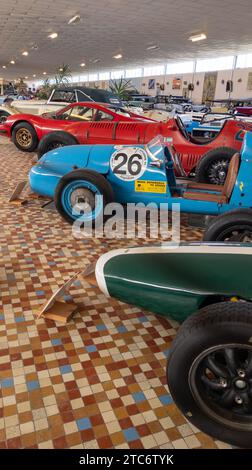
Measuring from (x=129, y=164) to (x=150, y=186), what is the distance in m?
0.37

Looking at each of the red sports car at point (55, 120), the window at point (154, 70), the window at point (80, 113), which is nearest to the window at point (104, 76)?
the window at point (154, 70)

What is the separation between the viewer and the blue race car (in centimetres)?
419

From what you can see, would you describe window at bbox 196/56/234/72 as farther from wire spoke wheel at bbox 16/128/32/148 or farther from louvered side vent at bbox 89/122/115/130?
louvered side vent at bbox 89/122/115/130

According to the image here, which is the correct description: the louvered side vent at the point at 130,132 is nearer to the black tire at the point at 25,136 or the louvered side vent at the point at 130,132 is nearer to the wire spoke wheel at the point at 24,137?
the black tire at the point at 25,136

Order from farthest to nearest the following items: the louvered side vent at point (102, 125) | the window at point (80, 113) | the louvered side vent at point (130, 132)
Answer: the window at point (80, 113), the louvered side vent at point (102, 125), the louvered side vent at point (130, 132)

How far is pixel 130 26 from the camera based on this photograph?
50.5 feet

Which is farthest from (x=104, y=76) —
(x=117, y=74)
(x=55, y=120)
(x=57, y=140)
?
(x=57, y=140)

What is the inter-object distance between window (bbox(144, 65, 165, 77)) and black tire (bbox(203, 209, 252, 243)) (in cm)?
3132

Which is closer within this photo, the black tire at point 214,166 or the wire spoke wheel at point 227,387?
the wire spoke wheel at point 227,387

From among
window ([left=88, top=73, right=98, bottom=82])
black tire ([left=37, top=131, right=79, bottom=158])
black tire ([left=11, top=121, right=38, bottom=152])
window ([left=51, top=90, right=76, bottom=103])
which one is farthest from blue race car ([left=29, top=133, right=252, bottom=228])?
window ([left=88, top=73, right=98, bottom=82])

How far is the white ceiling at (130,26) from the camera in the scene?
39.6ft

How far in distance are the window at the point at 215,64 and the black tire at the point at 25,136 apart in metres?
19.7

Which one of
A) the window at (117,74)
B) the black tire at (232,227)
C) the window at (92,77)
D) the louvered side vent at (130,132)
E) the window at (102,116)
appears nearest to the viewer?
the black tire at (232,227)
